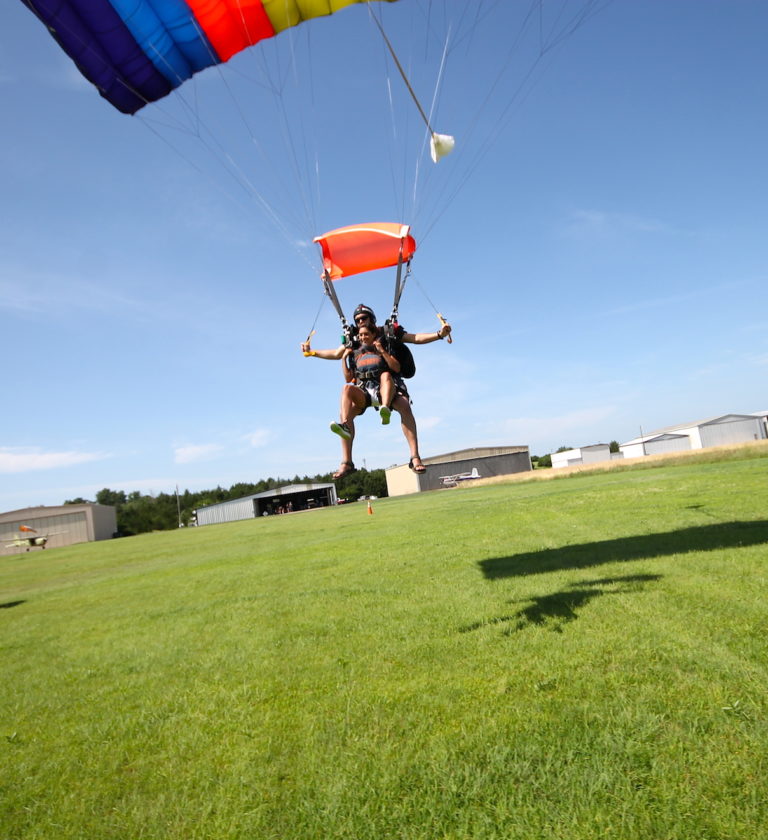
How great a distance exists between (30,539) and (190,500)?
60.6 metres

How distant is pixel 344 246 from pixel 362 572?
6.21 metres

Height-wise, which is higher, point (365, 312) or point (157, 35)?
point (157, 35)

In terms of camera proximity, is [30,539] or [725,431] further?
[725,431]

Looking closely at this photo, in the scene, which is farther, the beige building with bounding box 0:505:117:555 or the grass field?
the beige building with bounding box 0:505:117:555

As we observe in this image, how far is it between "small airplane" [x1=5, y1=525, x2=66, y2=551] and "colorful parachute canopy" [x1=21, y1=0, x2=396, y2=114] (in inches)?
2027

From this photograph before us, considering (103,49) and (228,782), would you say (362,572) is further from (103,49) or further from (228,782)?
(103,49)

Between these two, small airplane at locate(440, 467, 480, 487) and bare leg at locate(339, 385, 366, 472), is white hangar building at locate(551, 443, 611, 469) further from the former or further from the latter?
bare leg at locate(339, 385, 366, 472)

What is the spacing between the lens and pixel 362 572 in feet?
33.5

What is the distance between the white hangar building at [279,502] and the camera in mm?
69500

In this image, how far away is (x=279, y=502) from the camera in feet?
239

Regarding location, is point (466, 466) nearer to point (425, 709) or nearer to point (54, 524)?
point (54, 524)

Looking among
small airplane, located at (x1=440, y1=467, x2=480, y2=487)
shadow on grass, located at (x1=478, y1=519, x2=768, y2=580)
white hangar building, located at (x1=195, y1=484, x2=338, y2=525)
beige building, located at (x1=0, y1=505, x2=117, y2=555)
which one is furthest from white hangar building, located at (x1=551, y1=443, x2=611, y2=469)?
shadow on grass, located at (x1=478, y1=519, x2=768, y2=580)

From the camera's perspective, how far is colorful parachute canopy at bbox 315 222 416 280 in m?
9.84

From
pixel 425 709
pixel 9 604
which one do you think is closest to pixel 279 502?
pixel 9 604
